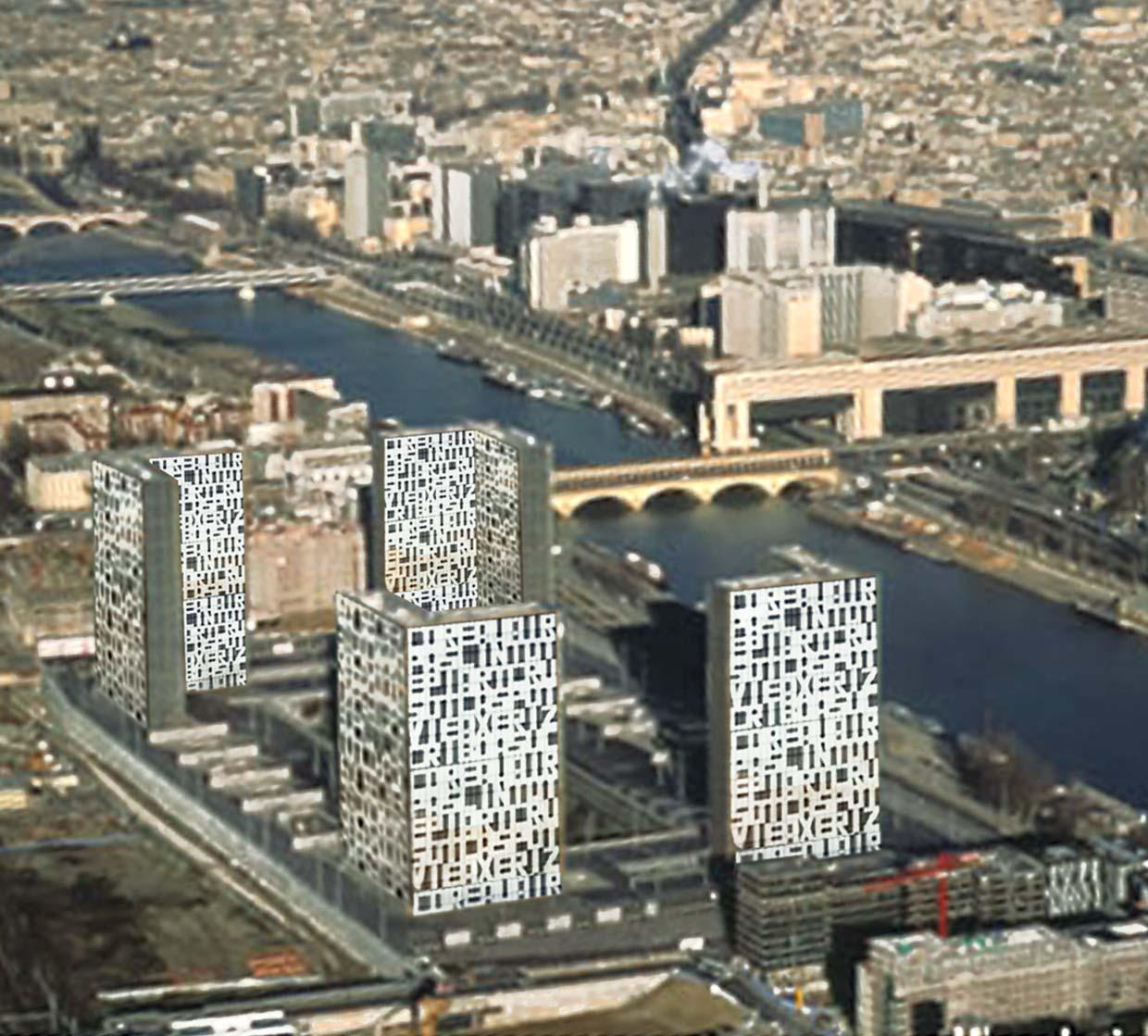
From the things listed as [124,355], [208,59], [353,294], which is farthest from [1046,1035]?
[208,59]

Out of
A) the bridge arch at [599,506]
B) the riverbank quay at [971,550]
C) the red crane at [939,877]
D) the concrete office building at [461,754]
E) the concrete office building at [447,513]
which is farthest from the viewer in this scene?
the bridge arch at [599,506]

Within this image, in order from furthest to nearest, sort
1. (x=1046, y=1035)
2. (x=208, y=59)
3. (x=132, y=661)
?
(x=208, y=59)
(x=132, y=661)
(x=1046, y=1035)

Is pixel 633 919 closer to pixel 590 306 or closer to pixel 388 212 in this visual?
pixel 590 306

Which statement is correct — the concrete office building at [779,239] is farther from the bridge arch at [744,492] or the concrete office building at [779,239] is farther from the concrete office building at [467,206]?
the bridge arch at [744,492]

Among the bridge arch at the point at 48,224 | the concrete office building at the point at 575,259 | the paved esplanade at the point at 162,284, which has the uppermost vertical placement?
the concrete office building at the point at 575,259

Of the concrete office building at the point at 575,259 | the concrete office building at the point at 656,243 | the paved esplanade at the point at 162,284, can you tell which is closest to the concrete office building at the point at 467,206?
the paved esplanade at the point at 162,284

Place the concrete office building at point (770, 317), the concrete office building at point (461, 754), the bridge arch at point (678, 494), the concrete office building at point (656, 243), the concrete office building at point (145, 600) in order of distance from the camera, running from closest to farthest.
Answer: the concrete office building at point (461, 754)
the concrete office building at point (145, 600)
the bridge arch at point (678, 494)
the concrete office building at point (770, 317)
the concrete office building at point (656, 243)

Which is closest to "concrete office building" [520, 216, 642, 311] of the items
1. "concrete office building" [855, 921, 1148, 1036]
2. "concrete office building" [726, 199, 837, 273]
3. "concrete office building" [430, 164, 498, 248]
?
"concrete office building" [726, 199, 837, 273]
